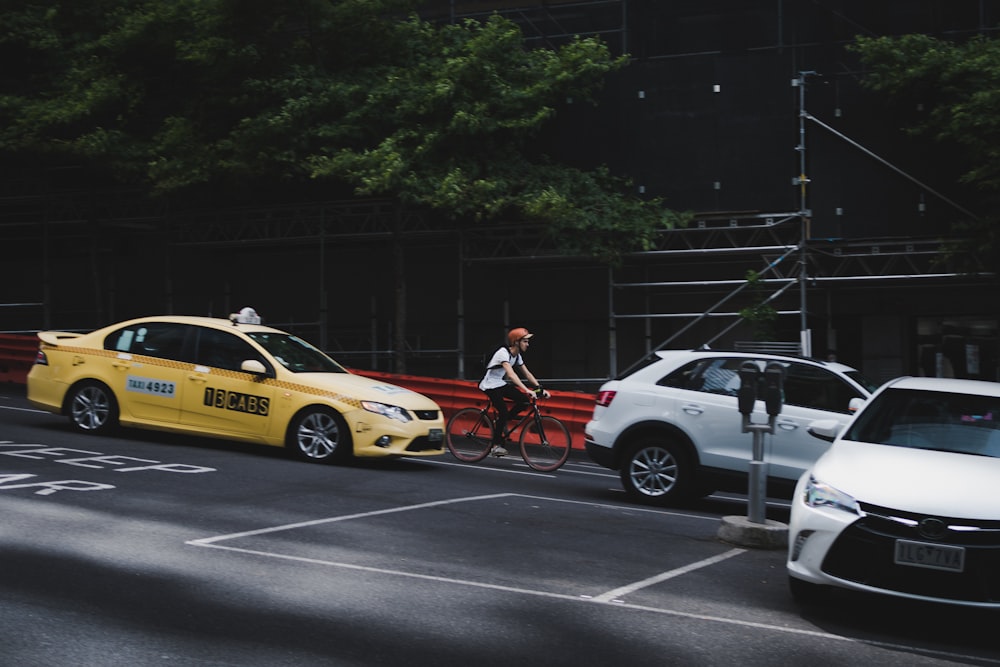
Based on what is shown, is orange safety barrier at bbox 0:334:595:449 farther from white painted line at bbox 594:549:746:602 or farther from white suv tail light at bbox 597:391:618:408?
white painted line at bbox 594:549:746:602

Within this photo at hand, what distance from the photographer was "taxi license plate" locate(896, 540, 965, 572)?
6145mm

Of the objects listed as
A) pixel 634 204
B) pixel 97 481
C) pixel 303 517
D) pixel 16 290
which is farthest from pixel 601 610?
pixel 16 290

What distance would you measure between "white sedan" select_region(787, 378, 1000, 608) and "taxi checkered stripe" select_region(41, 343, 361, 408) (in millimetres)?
6524

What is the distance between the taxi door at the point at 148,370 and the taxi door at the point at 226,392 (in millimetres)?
213

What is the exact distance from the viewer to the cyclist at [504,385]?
13922 mm

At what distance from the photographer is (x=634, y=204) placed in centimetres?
2008

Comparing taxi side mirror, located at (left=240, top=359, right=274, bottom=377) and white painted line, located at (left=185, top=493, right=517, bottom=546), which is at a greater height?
taxi side mirror, located at (left=240, top=359, right=274, bottom=377)

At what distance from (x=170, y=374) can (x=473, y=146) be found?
8.76 m

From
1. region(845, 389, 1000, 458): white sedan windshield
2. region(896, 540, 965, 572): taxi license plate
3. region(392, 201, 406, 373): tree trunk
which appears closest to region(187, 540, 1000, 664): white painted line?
region(896, 540, 965, 572): taxi license plate

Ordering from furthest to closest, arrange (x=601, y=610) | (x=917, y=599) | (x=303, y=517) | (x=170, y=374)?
(x=170, y=374), (x=303, y=517), (x=601, y=610), (x=917, y=599)

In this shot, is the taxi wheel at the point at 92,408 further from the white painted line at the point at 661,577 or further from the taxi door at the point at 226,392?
the white painted line at the point at 661,577

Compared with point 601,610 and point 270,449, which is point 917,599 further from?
point 270,449

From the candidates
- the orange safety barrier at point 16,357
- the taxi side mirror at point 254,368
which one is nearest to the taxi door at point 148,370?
the taxi side mirror at point 254,368

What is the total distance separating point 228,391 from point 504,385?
11.2ft
